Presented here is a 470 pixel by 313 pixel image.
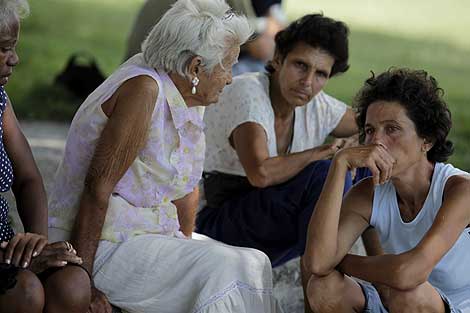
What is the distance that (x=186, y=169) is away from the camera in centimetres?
385

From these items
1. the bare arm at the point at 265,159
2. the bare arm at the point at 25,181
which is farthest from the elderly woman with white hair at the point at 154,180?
the bare arm at the point at 265,159

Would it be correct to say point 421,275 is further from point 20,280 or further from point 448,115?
point 20,280

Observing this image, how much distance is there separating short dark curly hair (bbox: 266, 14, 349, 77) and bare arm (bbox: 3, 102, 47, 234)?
4.50 ft

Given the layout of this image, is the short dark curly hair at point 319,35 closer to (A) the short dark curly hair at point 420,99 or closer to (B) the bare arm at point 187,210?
(A) the short dark curly hair at point 420,99

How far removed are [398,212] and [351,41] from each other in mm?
8862

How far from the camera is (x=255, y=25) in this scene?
572 cm

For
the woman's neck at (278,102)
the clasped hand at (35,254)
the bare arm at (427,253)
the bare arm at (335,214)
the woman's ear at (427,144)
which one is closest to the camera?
the clasped hand at (35,254)

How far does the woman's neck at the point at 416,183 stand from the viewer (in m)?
3.78

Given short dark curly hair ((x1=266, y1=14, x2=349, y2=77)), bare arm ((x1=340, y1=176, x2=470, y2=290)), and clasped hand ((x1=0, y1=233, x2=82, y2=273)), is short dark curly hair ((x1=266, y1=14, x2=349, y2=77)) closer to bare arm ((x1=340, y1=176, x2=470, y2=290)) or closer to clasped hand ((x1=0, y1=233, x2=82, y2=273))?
bare arm ((x1=340, y1=176, x2=470, y2=290))

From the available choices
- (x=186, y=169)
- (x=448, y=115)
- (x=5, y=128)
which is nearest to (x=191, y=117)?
(x=186, y=169)

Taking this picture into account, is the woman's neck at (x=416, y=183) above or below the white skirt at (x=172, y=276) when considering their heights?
above

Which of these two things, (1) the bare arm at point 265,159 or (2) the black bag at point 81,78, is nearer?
(1) the bare arm at point 265,159

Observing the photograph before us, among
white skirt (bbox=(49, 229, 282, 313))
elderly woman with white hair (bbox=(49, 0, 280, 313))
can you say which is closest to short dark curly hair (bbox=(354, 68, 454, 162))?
elderly woman with white hair (bbox=(49, 0, 280, 313))

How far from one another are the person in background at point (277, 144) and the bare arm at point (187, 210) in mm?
343
